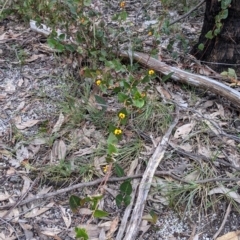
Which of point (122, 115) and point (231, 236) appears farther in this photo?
point (122, 115)

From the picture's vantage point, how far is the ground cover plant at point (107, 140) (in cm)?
197

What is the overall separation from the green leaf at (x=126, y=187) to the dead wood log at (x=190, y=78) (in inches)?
34.0

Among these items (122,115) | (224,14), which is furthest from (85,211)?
(224,14)

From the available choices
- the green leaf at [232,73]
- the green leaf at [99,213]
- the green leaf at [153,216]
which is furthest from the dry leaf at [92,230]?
the green leaf at [232,73]

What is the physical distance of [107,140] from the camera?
2.20 m

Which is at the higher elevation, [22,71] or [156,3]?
[156,3]

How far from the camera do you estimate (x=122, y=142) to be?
229 cm

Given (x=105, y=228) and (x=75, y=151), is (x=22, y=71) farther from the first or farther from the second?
(x=105, y=228)

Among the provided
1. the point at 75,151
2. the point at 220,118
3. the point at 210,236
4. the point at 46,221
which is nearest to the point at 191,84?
the point at 220,118

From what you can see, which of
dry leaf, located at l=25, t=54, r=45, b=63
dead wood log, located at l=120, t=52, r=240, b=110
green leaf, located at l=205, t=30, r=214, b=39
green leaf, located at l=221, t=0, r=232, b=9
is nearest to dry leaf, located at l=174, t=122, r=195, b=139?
dead wood log, located at l=120, t=52, r=240, b=110

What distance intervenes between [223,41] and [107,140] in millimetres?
1047

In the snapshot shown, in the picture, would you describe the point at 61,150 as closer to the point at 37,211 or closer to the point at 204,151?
the point at 37,211

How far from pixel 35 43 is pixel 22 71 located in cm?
39

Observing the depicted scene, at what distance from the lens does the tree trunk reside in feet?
8.57
